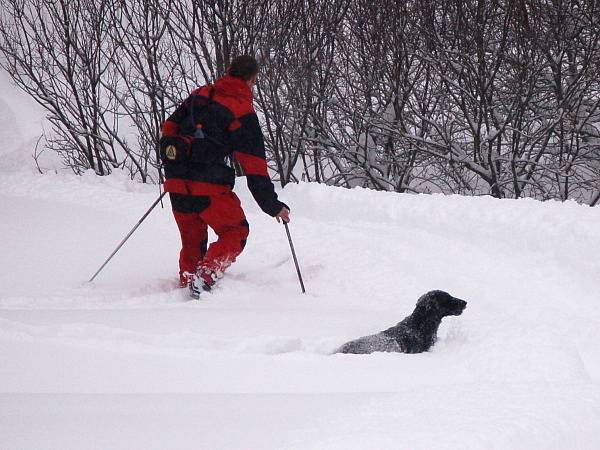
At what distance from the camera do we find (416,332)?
3619mm

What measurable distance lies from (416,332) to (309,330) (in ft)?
1.82

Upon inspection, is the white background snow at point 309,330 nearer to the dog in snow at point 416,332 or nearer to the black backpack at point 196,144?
the dog in snow at point 416,332

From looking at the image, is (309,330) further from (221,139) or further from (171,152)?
(171,152)

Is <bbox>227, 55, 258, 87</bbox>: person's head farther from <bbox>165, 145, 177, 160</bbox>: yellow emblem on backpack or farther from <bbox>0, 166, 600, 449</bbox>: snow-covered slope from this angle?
<bbox>0, 166, 600, 449</bbox>: snow-covered slope

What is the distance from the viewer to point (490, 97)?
912 centimetres

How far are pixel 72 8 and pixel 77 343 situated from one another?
9.85 metres

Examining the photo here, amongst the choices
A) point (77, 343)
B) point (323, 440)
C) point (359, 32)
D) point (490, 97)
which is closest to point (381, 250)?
point (77, 343)

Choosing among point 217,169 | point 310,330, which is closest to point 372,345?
point 310,330

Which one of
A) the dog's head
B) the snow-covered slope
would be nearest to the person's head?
the snow-covered slope

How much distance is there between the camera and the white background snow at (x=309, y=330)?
2.16 m

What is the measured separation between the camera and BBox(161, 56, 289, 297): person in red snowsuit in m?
4.34

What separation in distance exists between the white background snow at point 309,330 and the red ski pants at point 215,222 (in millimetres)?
277

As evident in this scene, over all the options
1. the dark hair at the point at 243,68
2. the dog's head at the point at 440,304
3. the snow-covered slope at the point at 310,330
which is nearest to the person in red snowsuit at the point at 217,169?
the dark hair at the point at 243,68

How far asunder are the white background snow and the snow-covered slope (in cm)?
1
